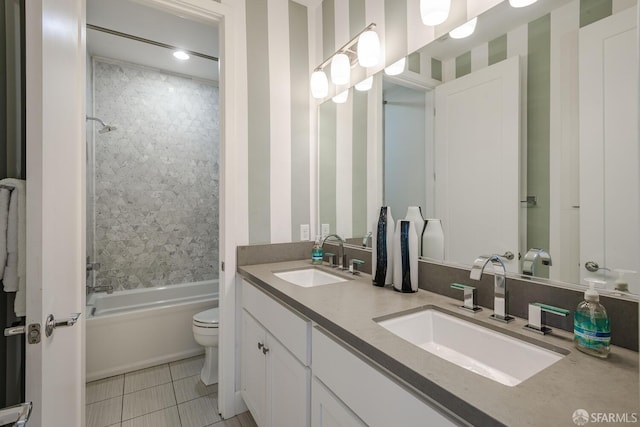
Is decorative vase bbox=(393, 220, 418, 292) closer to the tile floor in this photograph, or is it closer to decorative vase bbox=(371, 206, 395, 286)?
decorative vase bbox=(371, 206, 395, 286)

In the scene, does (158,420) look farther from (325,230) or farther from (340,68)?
(340,68)

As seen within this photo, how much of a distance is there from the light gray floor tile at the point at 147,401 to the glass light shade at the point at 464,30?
253cm

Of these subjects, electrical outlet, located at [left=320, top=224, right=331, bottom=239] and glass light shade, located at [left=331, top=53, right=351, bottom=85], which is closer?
glass light shade, located at [left=331, top=53, right=351, bottom=85]

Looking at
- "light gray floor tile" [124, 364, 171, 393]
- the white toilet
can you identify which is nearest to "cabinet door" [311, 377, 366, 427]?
the white toilet

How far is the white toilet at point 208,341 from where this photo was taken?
200 cm

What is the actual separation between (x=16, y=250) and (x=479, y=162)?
1.57 meters

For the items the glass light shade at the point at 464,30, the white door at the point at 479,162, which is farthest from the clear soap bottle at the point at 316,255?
the glass light shade at the point at 464,30

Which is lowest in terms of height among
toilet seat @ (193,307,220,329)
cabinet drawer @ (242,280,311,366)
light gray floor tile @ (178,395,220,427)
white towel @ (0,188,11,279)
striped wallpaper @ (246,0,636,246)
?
light gray floor tile @ (178,395,220,427)

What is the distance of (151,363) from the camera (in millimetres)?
2246

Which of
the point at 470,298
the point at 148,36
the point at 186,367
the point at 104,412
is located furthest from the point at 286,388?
the point at 148,36

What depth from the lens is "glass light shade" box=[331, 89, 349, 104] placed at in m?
1.84

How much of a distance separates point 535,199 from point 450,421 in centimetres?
74

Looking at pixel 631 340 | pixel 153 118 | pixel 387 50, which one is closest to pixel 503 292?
pixel 631 340

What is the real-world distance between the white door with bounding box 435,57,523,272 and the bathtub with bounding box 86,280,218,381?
2.17 m
